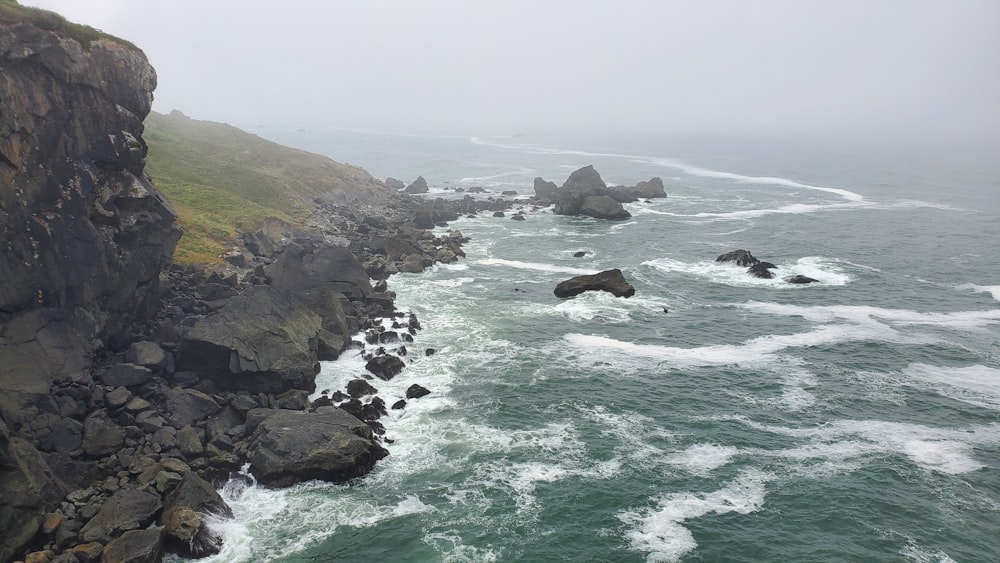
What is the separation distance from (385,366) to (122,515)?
21535 millimetres

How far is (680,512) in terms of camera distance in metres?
30.7

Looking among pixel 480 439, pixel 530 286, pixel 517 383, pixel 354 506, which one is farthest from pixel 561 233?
pixel 354 506

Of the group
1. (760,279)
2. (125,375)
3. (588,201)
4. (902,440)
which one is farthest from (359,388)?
(588,201)

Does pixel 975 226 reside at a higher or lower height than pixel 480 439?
higher

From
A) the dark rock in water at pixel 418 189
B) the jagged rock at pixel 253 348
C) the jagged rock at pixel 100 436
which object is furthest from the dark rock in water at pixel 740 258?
the dark rock in water at pixel 418 189

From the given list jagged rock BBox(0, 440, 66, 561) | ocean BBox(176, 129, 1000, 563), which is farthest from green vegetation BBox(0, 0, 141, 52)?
ocean BBox(176, 129, 1000, 563)

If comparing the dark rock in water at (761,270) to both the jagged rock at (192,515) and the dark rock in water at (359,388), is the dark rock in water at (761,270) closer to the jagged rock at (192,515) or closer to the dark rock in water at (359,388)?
the dark rock in water at (359,388)

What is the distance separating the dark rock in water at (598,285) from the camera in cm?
6738

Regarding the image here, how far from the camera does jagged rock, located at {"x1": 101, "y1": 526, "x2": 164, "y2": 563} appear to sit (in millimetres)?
24734

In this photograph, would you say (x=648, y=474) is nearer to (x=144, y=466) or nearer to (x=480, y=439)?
(x=480, y=439)

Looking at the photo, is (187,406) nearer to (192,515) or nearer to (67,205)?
(192,515)

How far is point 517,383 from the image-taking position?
149 ft

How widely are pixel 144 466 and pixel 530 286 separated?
4813 cm

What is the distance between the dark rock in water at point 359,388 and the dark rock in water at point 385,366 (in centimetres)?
246
